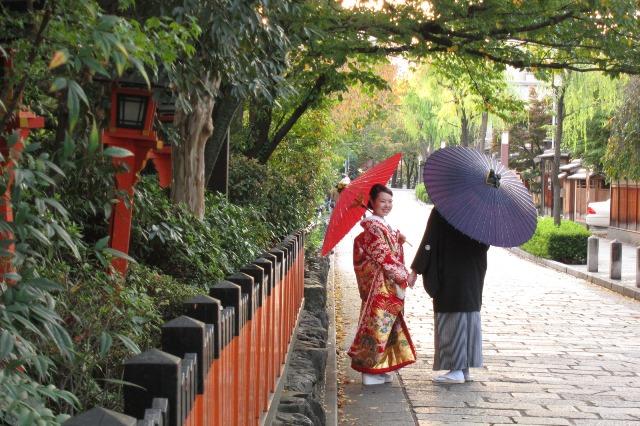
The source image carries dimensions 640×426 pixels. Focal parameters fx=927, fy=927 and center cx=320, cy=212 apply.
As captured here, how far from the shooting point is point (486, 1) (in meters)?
10.8

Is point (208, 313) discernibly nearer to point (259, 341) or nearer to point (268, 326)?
point (259, 341)

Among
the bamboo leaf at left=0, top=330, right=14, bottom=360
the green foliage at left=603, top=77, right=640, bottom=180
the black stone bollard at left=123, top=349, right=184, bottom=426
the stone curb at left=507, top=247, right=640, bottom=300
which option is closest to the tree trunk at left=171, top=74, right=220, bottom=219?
the black stone bollard at left=123, top=349, right=184, bottom=426

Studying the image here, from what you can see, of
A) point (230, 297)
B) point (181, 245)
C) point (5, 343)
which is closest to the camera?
point (5, 343)

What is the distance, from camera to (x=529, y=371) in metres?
9.75

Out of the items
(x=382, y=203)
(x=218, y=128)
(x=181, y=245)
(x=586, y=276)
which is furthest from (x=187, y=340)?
(x=586, y=276)

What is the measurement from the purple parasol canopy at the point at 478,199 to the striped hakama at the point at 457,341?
3.18ft

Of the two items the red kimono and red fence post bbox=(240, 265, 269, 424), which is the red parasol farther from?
red fence post bbox=(240, 265, 269, 424)

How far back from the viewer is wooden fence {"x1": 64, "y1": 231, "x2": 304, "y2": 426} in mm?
2490

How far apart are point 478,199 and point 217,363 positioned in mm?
5344

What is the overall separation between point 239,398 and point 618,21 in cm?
749

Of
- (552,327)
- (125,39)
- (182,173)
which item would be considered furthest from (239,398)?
(552,327)

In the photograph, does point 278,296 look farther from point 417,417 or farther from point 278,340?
point 417,417

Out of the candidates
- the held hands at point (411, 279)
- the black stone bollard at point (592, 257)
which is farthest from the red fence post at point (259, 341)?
the black stone bollard at point (592, 257)

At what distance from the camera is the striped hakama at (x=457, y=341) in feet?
28.9
